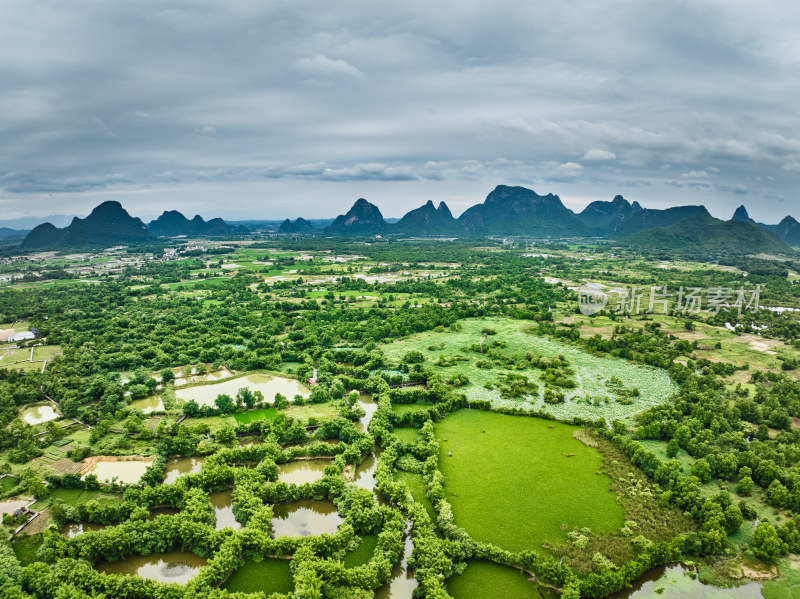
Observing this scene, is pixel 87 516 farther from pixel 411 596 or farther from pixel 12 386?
pixel 12 386

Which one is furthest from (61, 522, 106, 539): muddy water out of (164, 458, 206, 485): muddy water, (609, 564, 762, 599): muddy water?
(609, 564, 762, 599): muddy water

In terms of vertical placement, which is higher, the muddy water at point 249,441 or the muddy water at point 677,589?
the muddy water at point 249,441

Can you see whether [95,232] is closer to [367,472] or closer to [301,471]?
[301,471]

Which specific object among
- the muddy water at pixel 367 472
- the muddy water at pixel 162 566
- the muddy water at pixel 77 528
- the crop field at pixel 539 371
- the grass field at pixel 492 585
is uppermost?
the crop field at pixel 539 371

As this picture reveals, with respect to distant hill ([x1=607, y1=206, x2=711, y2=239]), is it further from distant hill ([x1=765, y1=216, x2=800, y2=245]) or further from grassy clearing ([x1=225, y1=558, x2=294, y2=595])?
grassy clearing ([x1=225, y1=558, x2=294, y2=595])

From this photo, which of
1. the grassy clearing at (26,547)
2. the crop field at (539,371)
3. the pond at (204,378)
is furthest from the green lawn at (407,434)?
the grassy clearing at (26,547)

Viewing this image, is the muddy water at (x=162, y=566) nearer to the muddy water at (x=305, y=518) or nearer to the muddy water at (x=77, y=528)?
the muddy water at (x=77, y=528)

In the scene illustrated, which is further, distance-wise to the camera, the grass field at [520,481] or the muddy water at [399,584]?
the grass field at [520,481]
